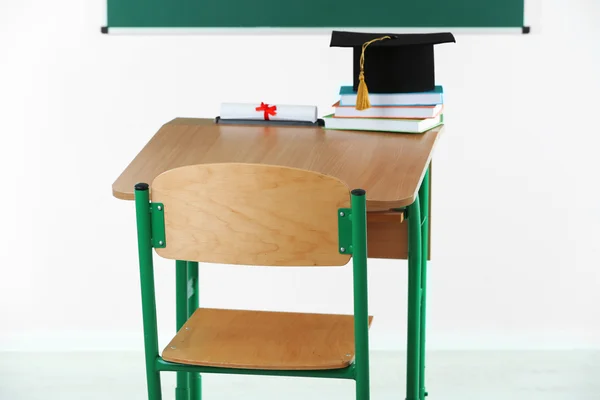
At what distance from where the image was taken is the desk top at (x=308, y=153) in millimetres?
2104

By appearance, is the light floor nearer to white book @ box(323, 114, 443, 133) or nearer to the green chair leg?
white book @ box(323, 114, 443, 133)

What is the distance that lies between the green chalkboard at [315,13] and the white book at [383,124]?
757mm

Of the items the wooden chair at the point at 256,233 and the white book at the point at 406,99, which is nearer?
the wooden chair at the point at 256,233

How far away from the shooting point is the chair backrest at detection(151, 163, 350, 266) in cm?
180

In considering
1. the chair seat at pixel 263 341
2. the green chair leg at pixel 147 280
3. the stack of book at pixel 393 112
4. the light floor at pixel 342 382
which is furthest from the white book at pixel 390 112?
the light floor at pixel 342 382

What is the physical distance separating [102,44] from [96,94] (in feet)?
0.56

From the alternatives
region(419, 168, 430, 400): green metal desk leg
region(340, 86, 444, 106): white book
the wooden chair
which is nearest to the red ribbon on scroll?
region(340, 86, 444, 106): white book

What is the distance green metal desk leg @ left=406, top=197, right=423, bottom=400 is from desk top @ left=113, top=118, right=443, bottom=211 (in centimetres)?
12

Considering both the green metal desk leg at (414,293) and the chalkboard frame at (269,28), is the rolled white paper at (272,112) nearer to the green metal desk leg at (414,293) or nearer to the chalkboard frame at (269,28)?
the green metal desk leg at (414,293)

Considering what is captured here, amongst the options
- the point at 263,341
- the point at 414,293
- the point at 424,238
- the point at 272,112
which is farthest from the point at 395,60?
the point at 263,341

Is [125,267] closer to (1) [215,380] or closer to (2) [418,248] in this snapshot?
(1) [215,380]

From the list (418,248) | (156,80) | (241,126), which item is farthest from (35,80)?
(418,248)

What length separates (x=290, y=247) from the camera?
1831mm

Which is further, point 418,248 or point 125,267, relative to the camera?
point 125,267
